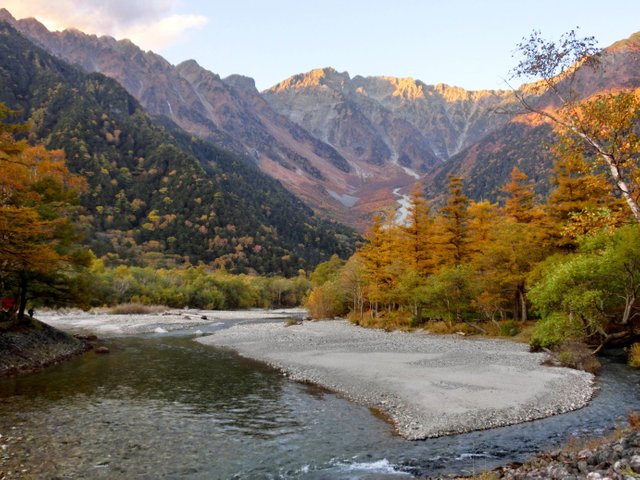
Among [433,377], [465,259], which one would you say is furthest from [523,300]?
[433,377]

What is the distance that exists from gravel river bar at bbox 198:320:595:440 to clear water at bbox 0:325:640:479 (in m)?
0.98

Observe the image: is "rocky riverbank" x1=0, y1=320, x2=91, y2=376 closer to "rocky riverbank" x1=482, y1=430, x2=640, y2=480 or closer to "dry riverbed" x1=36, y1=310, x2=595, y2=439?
"dry riverbed" x1=36, y1=310, x2=595, y2=439

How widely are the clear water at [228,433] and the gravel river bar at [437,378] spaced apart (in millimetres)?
982

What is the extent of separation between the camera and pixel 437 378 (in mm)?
24141

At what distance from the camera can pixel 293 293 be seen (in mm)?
139375

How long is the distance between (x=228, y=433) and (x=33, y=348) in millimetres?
21749

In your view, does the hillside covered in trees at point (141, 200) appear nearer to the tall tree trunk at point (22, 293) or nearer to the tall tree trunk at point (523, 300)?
the tall tree trunk at point (22, 293)

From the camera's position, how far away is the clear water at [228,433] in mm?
12922

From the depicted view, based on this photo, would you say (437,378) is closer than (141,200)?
Yes

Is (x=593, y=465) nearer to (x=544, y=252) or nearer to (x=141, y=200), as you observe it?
(x=544, y=252)

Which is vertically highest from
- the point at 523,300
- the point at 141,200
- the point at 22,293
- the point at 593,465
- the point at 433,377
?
the point at 141,200

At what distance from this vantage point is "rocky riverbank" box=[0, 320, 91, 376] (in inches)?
1060

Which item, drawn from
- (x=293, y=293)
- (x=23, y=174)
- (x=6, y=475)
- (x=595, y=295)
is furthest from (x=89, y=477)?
(x=293, y=293)

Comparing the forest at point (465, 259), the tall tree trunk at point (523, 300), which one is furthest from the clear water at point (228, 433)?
the tall tree trunk at point (523, 300)
